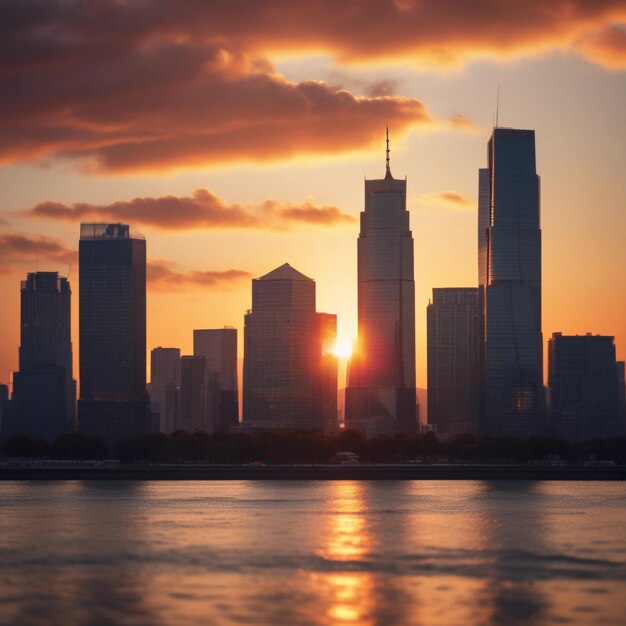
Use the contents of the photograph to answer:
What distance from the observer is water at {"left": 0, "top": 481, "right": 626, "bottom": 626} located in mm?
78250

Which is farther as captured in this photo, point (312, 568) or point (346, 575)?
point (312, 568)

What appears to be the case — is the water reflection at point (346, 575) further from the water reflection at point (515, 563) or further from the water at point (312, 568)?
the water reflection at point (515, 563)

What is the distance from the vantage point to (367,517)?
15662cm

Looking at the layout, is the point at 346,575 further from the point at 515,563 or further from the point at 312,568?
the point at 515,563

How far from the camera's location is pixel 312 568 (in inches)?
3900

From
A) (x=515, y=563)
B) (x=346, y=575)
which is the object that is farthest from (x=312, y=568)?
(x=515, y=563)

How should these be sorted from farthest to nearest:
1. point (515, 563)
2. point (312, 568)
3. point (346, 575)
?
point (515, 563) < point (312, 568) < point (346, 575)

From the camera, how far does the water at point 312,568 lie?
78.2m

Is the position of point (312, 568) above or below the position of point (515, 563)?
above

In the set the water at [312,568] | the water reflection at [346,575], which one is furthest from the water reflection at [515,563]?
the water reflection at [346,575]

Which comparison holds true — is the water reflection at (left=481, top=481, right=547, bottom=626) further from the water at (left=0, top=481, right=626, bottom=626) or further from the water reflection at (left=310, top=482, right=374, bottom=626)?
the water reflection at (left=310, top=482, right=374, bottom=626)

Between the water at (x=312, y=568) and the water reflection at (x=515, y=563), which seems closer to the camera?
the water at (x=312, y=568)

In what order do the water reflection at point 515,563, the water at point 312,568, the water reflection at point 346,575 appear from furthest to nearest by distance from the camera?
the water reflection at point 515,563 < the water at point 312,568 < the water reflection at point 346,575

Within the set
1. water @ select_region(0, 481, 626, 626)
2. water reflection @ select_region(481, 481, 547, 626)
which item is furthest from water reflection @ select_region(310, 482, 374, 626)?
water reflection @ select_region(481, 481, 547, 626)
